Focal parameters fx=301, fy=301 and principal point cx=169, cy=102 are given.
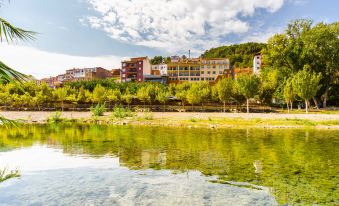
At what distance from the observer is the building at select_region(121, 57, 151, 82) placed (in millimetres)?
137375

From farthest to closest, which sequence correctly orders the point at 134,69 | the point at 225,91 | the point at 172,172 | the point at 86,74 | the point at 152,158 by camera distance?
1. the point at 86,74
2. the point at 134,69
3. the point at 225,91
4. the point at 152,158
5. the point at 172,172

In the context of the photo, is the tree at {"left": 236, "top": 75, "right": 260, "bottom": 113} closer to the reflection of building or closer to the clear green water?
the clear green water

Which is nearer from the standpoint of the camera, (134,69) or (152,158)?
(152,158)

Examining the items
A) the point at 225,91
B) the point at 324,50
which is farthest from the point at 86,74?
the point at 324,50

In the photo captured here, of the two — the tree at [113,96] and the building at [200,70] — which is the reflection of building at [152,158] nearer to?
the tree at [113,96]

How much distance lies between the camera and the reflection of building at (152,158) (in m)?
19.8

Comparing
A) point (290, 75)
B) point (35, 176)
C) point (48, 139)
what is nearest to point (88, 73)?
point (290, 75)

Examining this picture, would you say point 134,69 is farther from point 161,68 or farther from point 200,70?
point 200,70

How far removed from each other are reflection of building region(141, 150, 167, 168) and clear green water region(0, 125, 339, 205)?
0.07 metres

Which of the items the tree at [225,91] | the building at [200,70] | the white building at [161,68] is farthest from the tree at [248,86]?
the white building at [161,68]

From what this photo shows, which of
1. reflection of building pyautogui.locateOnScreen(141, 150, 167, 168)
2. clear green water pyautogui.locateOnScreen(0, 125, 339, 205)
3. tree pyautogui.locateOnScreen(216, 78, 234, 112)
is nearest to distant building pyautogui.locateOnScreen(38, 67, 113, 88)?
tree pyautogui.locateOnScreen(216, 78, 234, 112)

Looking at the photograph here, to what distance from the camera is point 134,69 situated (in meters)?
139

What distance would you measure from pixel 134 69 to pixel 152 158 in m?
120

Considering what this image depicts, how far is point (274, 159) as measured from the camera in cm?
2091
